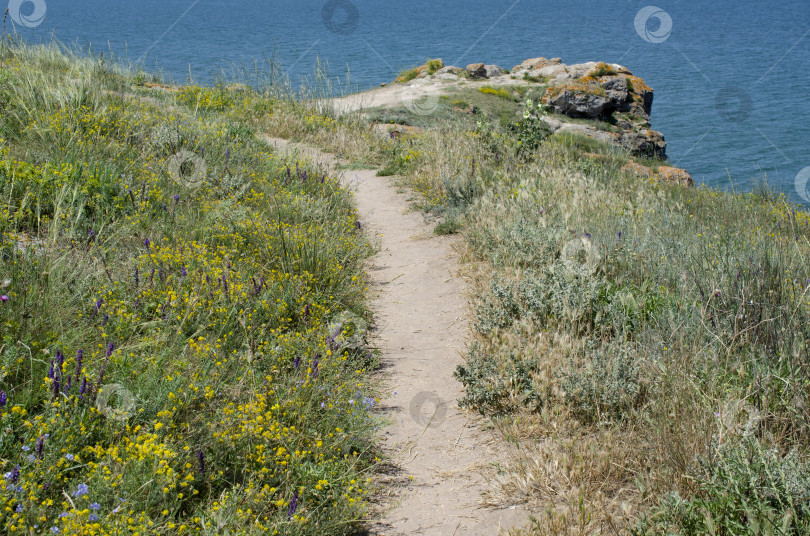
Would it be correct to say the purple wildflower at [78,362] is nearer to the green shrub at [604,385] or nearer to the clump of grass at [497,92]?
the green shrub at [604,385]

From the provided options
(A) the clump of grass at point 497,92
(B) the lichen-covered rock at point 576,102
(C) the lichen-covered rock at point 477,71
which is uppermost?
(C) the lichen-covered rock at point 477,71

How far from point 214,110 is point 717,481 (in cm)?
1253

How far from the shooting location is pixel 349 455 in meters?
3.54

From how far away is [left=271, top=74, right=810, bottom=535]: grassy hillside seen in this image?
2.75 metres

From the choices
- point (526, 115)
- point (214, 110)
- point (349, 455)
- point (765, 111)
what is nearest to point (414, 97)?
→ point (214, 110)

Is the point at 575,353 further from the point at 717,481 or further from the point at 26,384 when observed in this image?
the point at 26,384

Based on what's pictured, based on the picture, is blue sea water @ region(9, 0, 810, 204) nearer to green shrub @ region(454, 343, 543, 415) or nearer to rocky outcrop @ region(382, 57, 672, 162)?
rocky outcrop @ region(382, 57, 672, 162)

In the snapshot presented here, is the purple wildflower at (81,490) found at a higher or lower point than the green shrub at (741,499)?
higher

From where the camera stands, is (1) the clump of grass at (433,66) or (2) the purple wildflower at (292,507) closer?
(2) the purple wildflower at (292,507)

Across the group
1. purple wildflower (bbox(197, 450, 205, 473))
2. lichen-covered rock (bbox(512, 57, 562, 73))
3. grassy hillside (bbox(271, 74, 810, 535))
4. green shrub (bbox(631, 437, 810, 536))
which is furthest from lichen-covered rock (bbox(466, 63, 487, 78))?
purple wildflower (bbox(197, 450, 205, 473))

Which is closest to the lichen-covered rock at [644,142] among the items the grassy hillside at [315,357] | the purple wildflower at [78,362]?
the grassy hillside at [315,357]

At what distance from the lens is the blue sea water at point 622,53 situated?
28.6 metres

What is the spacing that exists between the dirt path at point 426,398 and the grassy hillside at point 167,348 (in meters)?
0.25

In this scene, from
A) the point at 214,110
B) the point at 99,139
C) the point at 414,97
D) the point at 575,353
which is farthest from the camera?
the point at 414,97
